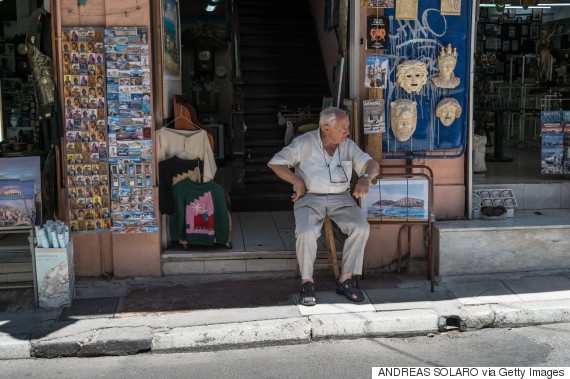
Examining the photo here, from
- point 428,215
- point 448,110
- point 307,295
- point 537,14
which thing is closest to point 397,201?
point 428,215

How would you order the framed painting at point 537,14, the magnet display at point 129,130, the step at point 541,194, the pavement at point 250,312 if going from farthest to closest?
the framed painting at point 537,14 < the step at point 541,194 < the magnet display at point 129,130 < the pavement at point 250,312

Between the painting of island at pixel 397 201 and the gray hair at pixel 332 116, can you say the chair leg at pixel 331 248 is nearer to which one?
the painting of island at pixel 397 201

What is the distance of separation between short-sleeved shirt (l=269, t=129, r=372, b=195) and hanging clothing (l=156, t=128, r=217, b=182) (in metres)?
0.99

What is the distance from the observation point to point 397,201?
6.02 metres

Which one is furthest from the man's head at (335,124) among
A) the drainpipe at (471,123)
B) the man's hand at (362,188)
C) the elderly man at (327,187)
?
the drainpipe at (471,123)

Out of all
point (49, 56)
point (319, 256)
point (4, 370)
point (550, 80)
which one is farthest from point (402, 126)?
point (550, 80)

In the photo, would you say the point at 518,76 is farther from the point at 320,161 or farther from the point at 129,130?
the point at 129,130

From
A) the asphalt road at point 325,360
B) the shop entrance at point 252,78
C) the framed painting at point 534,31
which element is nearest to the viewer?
the asphalt road at point 325,360

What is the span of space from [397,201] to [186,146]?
213 cm

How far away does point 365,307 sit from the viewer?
555cm

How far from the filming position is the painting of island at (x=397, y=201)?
6.01 meters

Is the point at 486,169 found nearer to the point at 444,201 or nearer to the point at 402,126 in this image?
the point at 444,201

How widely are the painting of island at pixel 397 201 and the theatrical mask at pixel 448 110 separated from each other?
749 mm

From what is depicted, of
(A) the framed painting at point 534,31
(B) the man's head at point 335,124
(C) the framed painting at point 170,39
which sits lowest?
(B) the man's head at point 335,124
